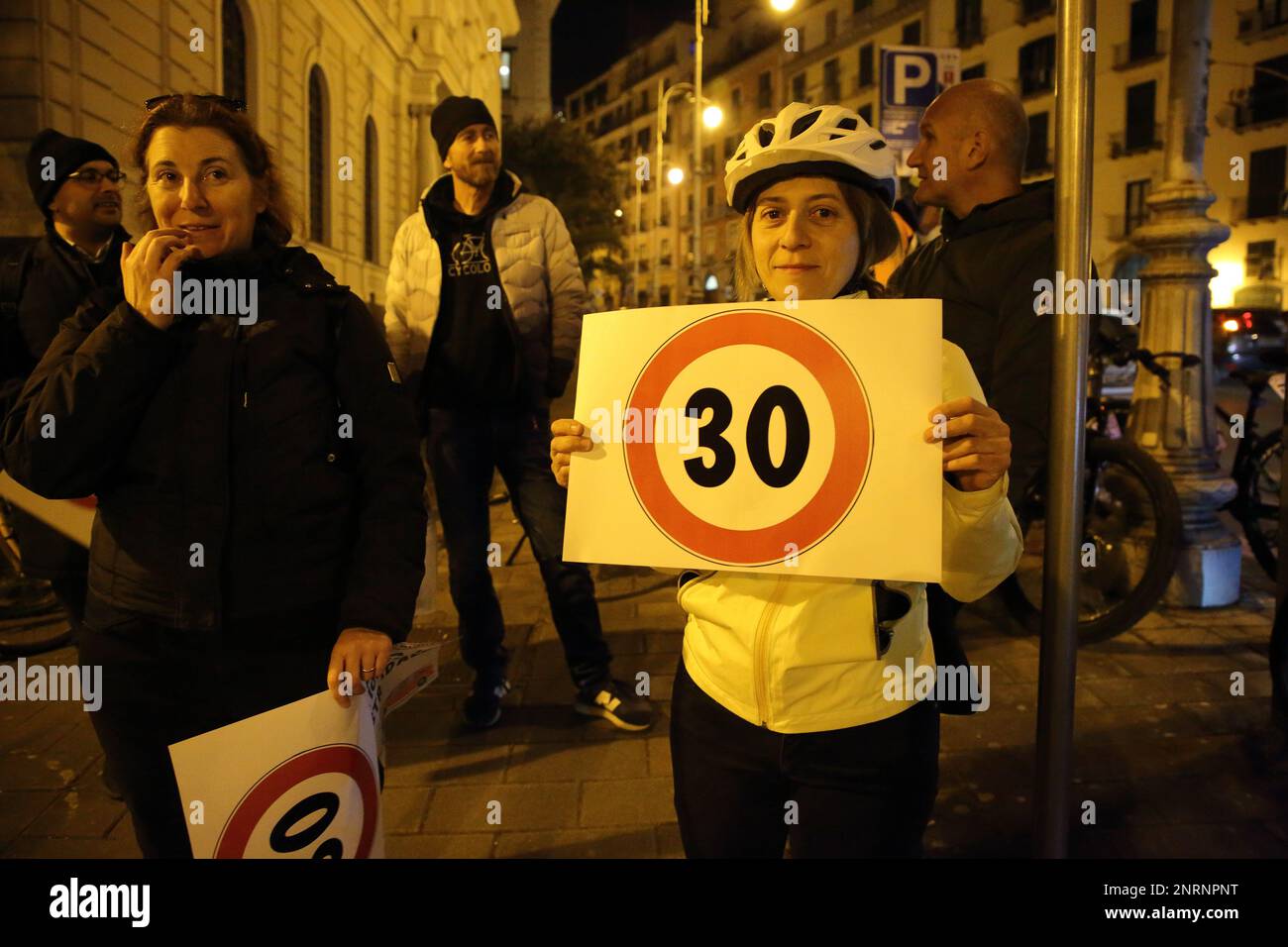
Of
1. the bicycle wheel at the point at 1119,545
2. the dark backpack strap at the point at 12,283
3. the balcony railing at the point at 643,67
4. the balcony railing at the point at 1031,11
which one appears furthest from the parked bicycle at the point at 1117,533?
the balcony railing at the point at 643,67

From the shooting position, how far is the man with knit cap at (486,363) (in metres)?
3.47

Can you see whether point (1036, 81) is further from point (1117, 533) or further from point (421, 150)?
point (1117, 533)

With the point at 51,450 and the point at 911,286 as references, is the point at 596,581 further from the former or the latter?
the point at 51,450

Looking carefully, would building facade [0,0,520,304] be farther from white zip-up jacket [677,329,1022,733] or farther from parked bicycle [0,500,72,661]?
parked bicycle [0,500,72,661]

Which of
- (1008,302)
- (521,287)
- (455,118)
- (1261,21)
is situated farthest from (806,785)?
(1261,21)

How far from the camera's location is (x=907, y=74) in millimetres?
7262

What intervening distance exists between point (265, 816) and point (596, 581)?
4.14m

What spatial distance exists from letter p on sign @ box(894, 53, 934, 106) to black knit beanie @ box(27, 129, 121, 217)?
593 cm

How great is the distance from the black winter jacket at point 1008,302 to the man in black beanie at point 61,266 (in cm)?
283

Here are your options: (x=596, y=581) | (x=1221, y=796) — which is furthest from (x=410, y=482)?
(x=596, y=581)

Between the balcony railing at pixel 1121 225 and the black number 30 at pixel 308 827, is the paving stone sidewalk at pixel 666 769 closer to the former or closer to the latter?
the black number 30 at pixel 308 827

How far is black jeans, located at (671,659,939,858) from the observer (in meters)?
1.53

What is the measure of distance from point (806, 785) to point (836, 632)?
278 mm

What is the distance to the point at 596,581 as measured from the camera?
5.73m
